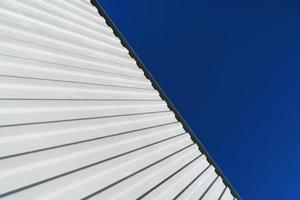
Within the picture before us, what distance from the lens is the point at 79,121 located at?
2584mm

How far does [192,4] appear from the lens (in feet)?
17.8

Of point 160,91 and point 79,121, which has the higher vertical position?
point 160,91

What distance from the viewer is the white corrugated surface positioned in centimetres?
194

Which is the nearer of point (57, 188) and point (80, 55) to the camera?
point (57, 188)

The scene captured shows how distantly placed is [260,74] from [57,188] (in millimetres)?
4413

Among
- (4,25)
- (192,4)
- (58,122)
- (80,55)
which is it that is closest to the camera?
(58,122)

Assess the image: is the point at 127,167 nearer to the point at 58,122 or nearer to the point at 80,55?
the point at 58,122

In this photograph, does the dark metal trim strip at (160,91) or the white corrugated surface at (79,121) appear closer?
the white corrugated surface at (79,121)

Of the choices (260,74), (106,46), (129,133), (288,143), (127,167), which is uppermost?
(106,46)

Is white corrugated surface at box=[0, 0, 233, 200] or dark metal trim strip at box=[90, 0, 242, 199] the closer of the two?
white corrugated surface at box=[0, 0, 233, 200]

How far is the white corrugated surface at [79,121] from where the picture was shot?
6.37 feet

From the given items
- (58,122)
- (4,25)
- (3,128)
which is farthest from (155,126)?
(3,128)

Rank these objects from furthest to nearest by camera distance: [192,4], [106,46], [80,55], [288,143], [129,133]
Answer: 1. [288,143]
2. [192,4]
3. [106,46]
4. [80,55]
5. [129,133]

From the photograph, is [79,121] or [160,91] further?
[160,91]
